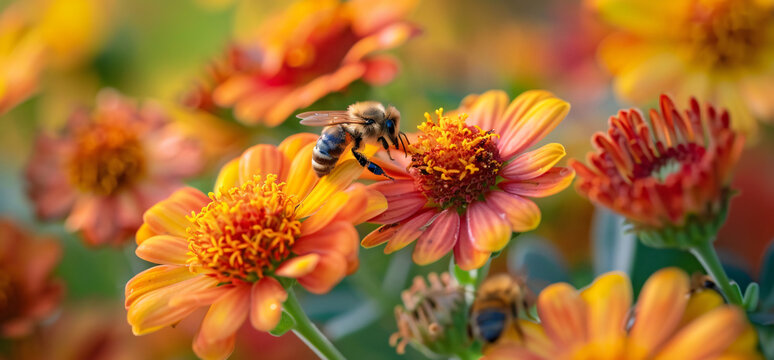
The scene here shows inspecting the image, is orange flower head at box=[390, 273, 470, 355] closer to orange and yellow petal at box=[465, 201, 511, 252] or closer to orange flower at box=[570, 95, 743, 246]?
orange and yellow petal at box=[465, 201, 511, 252]

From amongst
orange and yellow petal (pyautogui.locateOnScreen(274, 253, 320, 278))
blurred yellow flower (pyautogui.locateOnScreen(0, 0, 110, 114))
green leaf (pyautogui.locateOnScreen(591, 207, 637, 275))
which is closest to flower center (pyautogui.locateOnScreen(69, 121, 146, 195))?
blurred yellow flower (pyautogui.locateOnScreen(0, 0, 110, 114))

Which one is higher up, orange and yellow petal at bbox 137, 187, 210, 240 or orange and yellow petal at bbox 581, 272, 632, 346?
orange and yellow petal at bbox 581, 272, 632, 346

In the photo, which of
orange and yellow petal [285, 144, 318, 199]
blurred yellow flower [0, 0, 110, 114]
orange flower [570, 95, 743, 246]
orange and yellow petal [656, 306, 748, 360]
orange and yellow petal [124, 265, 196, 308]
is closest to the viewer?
orange and yellow petal [656, 306, 748, 360]

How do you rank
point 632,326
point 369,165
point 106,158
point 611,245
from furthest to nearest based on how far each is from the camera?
point 106,158
point 611,245
point 369,165
point 632,326

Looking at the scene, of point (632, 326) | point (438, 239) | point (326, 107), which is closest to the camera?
point (632, 326)

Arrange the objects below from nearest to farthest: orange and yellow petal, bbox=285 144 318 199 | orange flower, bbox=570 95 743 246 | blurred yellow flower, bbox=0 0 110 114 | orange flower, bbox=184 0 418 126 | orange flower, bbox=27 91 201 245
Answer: orange flower, bbox=570 95 743 246 → orange and yellow petal, bbox=285 144 318 199 → orange flower, bbox=184 0 418 126 → orange flower, bbox=27 91 201 245 → blurred yellow flower, bbox=0 0 110 114

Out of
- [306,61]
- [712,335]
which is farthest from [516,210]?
[306,61]

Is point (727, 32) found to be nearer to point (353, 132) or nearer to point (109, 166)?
point (353, 132)

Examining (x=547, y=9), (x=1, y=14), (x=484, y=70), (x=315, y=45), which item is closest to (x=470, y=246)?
(x=315, y=45)
